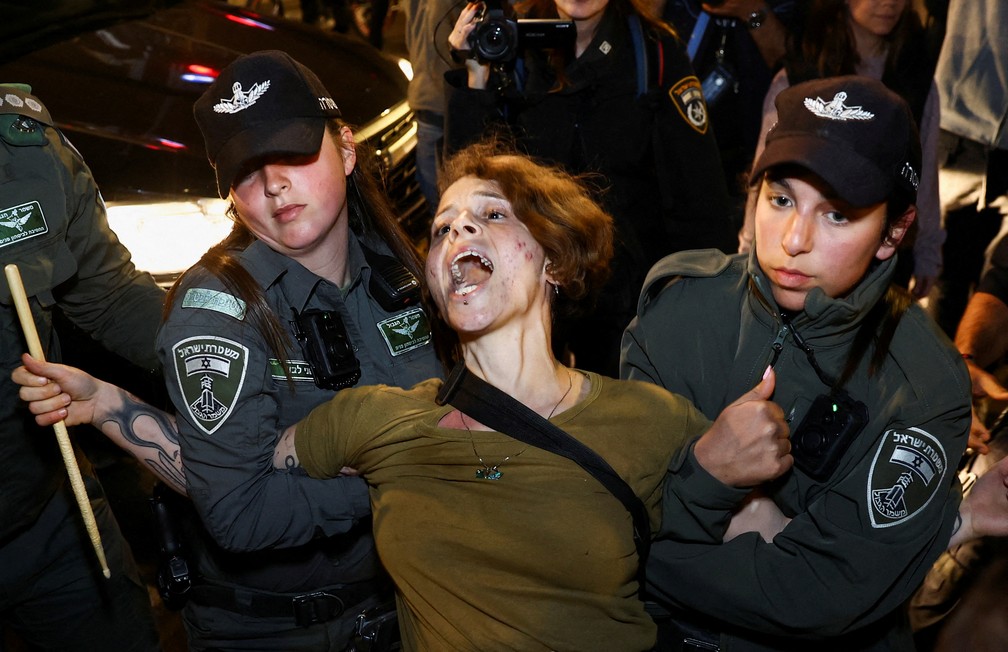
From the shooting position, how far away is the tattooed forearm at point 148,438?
91.7 inches

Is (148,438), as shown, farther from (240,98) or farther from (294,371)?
(240,98)

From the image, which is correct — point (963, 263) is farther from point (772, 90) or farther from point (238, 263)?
point (238, 263)

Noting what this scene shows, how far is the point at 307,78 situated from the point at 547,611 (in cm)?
144

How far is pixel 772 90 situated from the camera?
4043 mm

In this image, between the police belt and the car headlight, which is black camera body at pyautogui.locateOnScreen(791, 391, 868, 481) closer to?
the police belt

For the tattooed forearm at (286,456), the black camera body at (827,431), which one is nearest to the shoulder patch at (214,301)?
the tattooed forearm at (286,456)

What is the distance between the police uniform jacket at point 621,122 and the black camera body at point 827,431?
1.42m

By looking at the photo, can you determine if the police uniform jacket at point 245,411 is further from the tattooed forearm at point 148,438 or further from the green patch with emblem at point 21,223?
the green patch with emblem at point 21,223

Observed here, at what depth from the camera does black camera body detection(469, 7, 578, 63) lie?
3.31 meters

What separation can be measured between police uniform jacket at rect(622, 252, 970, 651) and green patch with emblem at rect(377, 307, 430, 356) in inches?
27.9

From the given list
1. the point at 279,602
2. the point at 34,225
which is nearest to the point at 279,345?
the point at 279,602

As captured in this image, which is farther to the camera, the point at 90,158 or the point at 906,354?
the point at 90,158

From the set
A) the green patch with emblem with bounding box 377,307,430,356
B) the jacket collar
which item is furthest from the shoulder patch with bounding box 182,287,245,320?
the jacket collar

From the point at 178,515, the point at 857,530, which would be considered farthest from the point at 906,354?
the point at 178,515
